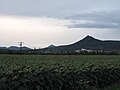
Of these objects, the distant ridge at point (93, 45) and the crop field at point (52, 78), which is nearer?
the crop field at point (52, 78)

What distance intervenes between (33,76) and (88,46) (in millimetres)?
111013

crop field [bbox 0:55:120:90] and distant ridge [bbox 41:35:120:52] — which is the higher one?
distant ridge [bbox 41:35:120:52]

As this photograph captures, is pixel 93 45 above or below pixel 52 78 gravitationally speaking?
above

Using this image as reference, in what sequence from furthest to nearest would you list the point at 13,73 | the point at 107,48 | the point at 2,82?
1. the point at 107,48
2. the point at 13,73
3. the point at 2,82

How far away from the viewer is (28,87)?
353 inches

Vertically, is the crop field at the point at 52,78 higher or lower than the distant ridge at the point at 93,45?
lower

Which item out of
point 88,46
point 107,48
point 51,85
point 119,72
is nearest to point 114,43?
point 107,48

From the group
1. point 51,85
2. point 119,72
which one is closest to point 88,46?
point 119,72

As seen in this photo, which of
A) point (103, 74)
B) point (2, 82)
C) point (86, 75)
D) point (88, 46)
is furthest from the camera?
point (88, 46)

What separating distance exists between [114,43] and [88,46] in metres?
13.7

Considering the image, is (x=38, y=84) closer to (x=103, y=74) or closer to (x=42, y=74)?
(x=42, y=74)

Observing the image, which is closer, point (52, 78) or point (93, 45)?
point (52, 78)

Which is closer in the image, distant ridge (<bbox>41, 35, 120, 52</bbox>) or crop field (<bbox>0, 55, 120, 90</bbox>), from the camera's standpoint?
crop field (<bbox>0, 55, 120, 90</bbox>)

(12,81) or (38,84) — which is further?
(38,84)
